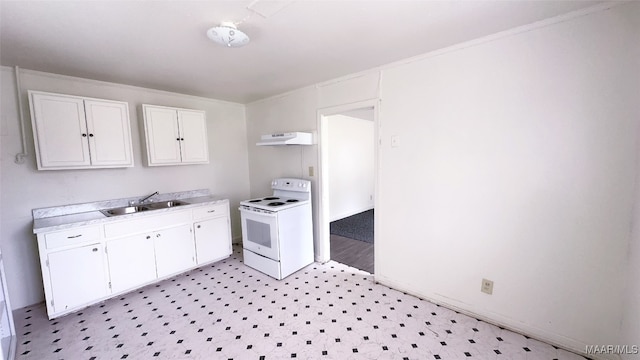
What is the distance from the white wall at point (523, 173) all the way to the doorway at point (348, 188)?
0.86 meters

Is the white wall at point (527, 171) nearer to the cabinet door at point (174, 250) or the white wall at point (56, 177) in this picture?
the cabinet door at point (174, 250)

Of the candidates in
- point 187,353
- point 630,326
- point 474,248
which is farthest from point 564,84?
point 187,353

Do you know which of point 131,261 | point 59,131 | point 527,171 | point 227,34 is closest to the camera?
point 227,34

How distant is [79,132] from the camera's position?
8.03 feet

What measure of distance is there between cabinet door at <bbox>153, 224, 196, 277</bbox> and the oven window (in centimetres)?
70

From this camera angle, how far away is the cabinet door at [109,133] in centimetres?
253

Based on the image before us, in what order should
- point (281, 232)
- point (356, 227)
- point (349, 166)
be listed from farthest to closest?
point (349, 166), point (356, 227), point (281, 232)

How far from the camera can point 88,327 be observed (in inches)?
84.2

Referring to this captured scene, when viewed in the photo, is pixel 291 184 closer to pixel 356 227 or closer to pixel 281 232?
pixel 281 232

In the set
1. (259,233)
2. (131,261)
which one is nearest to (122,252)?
(131,261)

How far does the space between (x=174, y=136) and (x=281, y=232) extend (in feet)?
6.06

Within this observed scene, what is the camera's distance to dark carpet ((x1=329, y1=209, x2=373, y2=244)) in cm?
433

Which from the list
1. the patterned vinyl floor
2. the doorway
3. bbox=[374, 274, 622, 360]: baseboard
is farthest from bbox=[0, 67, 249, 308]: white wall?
bbox=[374, 274, 622, 360]: baseboard

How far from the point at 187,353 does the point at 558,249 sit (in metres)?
2.84
